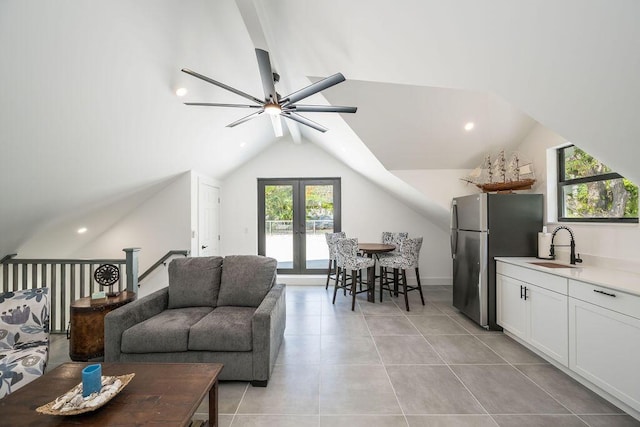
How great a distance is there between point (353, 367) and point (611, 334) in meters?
1.99

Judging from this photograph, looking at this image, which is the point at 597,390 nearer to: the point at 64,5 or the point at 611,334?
the point at 611,334

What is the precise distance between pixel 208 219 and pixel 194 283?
2309 mm

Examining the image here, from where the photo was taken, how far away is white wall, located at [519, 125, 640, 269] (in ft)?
7.92

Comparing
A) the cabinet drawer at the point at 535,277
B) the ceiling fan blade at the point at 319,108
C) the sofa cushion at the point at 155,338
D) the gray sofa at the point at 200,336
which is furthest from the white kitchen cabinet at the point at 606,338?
the sofa cushion at the point at 155,338

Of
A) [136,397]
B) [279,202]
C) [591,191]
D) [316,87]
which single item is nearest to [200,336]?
[136,397]

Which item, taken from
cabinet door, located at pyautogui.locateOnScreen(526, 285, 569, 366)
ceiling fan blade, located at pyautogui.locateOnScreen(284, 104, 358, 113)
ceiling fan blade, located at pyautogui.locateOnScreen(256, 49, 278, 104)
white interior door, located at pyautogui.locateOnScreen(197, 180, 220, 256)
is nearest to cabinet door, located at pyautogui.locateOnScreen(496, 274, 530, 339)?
cabinet door, located at pyautogui.locateOnScreen(526, 285, 569, 366)

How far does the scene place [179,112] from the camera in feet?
9.68

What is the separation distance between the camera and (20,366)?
1733 mm

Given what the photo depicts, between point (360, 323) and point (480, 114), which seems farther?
point (360, 323)

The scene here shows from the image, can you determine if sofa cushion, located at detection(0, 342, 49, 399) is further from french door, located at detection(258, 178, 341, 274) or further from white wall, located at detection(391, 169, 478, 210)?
white wall, located at detection(391, 169, 478, 210)

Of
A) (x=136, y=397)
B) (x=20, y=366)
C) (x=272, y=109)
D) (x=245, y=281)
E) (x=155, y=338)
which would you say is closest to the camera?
(x=136, y=397)

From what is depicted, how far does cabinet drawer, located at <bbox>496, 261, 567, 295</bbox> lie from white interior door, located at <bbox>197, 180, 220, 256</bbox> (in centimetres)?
449

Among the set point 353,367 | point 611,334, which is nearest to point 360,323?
point 353,367

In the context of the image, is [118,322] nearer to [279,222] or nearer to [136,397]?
[136,397]
